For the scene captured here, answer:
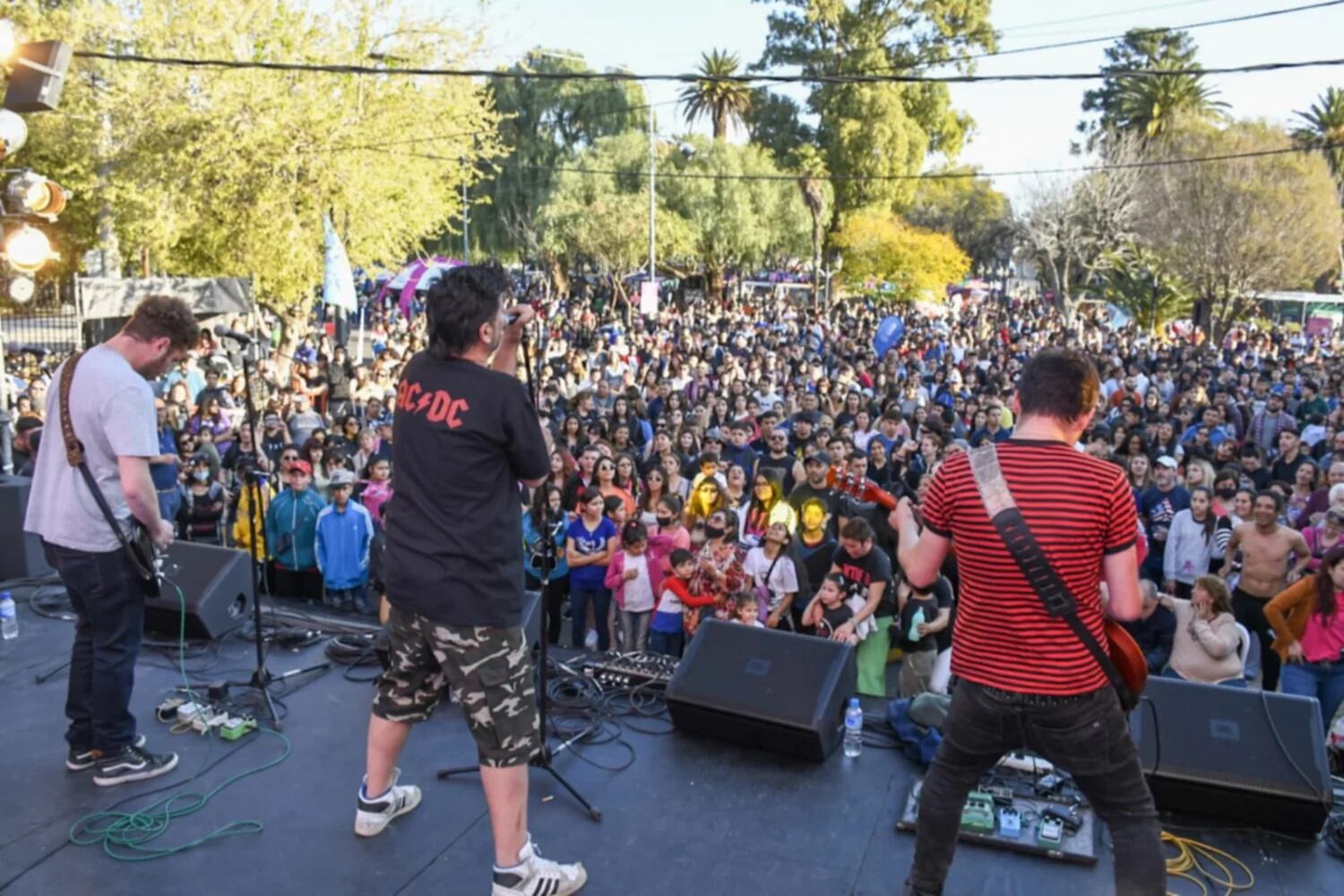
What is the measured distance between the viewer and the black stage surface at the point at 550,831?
2.96 metres

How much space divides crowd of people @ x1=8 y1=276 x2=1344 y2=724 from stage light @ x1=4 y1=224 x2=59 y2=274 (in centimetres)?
139

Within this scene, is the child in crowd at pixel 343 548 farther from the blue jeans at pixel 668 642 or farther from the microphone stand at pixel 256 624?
the microphone stand at pixel 256 624

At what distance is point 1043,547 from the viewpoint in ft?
7.82

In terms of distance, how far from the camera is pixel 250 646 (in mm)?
4918

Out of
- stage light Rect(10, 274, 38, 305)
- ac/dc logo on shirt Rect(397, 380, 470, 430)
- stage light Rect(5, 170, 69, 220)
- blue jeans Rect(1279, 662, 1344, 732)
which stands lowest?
blue jeans Rect(1279, 662, 1344, 732)

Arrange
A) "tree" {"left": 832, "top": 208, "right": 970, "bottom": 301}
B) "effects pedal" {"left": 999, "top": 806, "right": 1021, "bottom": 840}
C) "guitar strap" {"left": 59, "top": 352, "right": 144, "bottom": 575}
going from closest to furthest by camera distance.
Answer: "effects pedal" {"left": 999, "top": 806, "right": 1021, "bottom": 840} < "guitar strap" {"left": 59, "top": 352, "right": 144, "bottom": 575} < "tree" {"left": 832, "top": 208, "right": 970, "bottom": 301}

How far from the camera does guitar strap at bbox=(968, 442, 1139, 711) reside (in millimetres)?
2387

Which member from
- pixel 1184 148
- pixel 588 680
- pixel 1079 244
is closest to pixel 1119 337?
pixel 1184 148

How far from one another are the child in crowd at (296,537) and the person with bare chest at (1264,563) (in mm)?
6031

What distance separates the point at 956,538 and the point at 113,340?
2.83 meters

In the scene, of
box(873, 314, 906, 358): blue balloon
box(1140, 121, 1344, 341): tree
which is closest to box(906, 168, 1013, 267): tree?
box(1140, 121, 1344, 341): tree

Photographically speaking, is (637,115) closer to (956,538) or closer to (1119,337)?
(1119,337)

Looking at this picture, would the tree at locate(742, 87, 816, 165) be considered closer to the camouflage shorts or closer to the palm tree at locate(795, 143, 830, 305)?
the palm tree at locate(795, 143, 830, 305)

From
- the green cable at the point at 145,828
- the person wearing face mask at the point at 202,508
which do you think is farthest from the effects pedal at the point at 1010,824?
the person wearing face mask at the point at 202,508
